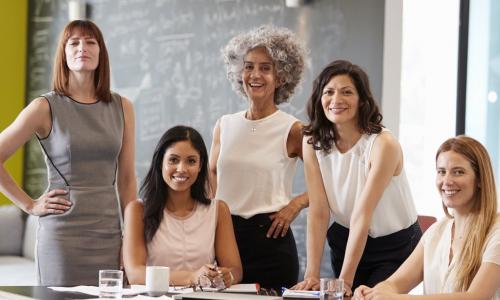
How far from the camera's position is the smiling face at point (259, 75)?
12.2 feet

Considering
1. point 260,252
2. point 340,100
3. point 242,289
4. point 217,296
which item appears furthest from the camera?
point 260,252

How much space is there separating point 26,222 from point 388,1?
3346mm

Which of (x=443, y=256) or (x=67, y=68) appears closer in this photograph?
(x=443, y=256)

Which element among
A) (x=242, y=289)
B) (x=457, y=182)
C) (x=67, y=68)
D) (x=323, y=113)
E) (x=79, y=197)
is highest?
(x=67, y=68)

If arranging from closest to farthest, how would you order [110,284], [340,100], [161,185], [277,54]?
[110,284]
[340,100]
[161,185]
[277,54]

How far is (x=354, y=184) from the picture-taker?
329 centimetres

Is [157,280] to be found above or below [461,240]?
below

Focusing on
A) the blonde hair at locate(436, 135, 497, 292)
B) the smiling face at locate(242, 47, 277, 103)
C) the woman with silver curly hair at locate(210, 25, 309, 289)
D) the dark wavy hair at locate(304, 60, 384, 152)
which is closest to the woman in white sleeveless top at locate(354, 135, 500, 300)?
the blonde hair at locate(436, 135, 497, 292)

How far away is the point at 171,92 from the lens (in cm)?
634

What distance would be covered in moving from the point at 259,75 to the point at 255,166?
1.25 feet

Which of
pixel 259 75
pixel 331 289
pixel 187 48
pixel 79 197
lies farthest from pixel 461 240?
pixel 187 48

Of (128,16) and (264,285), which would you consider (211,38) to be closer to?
(128,16)

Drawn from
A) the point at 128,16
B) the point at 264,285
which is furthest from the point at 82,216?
the point at 128,16

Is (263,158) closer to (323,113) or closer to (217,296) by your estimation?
(323,113)
